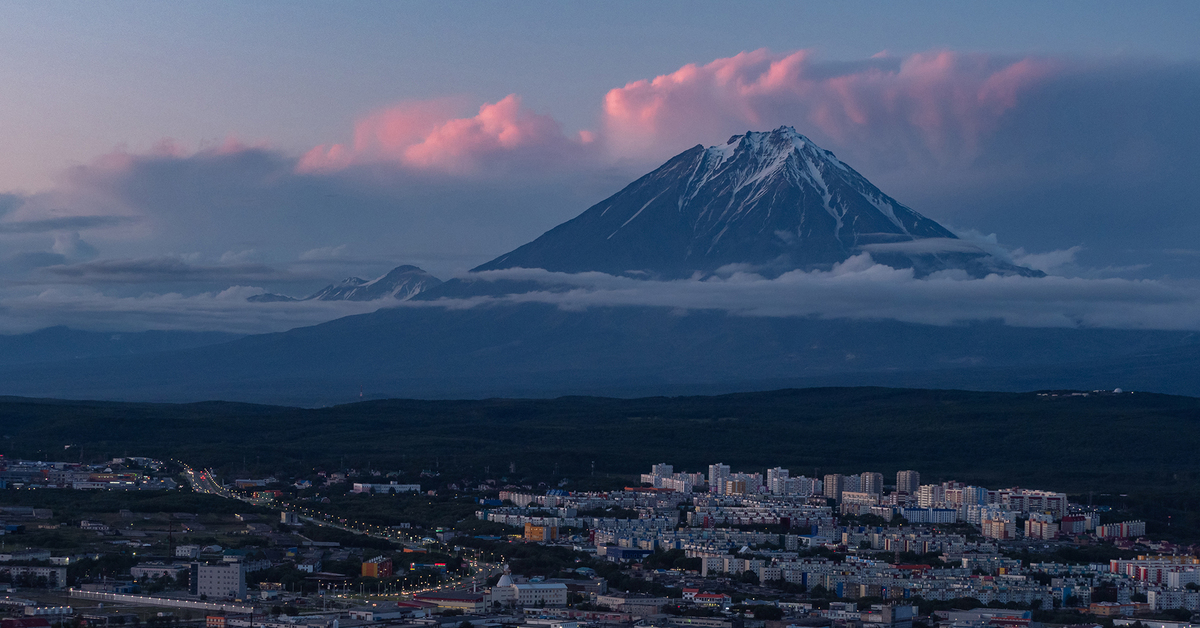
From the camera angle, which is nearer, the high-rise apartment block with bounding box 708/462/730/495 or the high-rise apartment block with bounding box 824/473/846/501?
the high-rise apartment block with bounding box 824/473/846/501

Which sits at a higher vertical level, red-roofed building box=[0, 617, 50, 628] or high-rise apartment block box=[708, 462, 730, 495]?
high-rise apartment block box=[708, 462, 730, 495]

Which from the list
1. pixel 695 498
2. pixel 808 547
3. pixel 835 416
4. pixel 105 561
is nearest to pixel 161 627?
pixel 105 561

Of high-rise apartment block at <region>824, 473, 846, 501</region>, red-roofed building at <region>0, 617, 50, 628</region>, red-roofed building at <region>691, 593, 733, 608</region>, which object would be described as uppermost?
high-rise apartment block at <region>824, 473, 846, 501</region>

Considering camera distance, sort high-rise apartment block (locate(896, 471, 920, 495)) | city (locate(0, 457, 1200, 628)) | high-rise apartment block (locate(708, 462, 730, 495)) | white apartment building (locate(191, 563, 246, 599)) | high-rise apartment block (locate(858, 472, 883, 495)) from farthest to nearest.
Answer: high-rise apartment block (locate(708, 462, 730, 495))
high-rise apartment block (locate(896, 471, 920, 495))
high-rise apartment block (locate(858, 472, 883, 495))
white apartment building (locate(191, 563, 246, 599))
city (locate(0, 457, 1200, 628))

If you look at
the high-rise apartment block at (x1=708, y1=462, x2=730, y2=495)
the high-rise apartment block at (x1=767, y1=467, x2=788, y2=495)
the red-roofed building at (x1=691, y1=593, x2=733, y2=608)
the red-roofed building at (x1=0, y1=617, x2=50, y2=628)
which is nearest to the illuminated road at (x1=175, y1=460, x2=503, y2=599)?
the red-roofed building at (x1=691, y1=593, x2=733, y2=608)

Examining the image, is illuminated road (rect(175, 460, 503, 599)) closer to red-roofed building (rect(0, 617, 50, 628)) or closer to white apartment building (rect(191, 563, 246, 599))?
white apartment building (rect(191, 563, 246, 599))

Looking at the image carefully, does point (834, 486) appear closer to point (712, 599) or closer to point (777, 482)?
point (777, 482)

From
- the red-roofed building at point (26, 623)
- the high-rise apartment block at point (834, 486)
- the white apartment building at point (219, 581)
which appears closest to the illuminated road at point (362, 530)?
the white apartment building at point (219, 581)

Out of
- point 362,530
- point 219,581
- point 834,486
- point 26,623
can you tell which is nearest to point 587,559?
point 362,530

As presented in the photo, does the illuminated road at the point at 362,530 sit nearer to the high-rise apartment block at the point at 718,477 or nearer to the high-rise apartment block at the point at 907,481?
the high-rise apartment block at the point at 718,477

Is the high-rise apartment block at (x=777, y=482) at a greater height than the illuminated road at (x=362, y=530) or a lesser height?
greater

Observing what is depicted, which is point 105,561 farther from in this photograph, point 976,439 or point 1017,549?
point 976,439
